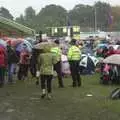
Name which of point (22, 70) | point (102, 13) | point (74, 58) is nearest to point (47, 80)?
point (74, 58)

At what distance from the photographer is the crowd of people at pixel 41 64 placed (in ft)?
55.6

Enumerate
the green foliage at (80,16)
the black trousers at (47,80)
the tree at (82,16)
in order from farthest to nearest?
the tree at (82,16) < the green foliage at (80,16) < the black trousers at (47,80)

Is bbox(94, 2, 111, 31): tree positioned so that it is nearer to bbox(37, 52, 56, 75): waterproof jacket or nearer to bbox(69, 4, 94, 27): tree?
bbox(69, 4, 94, 27): tree

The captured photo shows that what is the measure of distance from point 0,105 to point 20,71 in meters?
7.71

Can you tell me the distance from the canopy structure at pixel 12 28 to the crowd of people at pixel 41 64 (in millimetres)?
9772

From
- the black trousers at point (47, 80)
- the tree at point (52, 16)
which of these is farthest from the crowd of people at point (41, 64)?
the tree at point (52, 16)

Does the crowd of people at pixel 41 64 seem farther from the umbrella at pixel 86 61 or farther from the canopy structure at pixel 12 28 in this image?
the canopy structure at pixel 12 28

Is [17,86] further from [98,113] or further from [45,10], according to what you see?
[45,10]

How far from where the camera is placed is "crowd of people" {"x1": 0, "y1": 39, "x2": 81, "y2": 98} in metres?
16.9

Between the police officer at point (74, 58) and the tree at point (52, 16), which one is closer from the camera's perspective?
the police officer at point (74, 58)

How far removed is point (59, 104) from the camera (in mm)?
16094

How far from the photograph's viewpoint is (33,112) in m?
14.7

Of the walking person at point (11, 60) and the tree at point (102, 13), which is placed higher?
the tree at point (102, 13)

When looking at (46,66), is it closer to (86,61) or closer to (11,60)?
(11,60)
